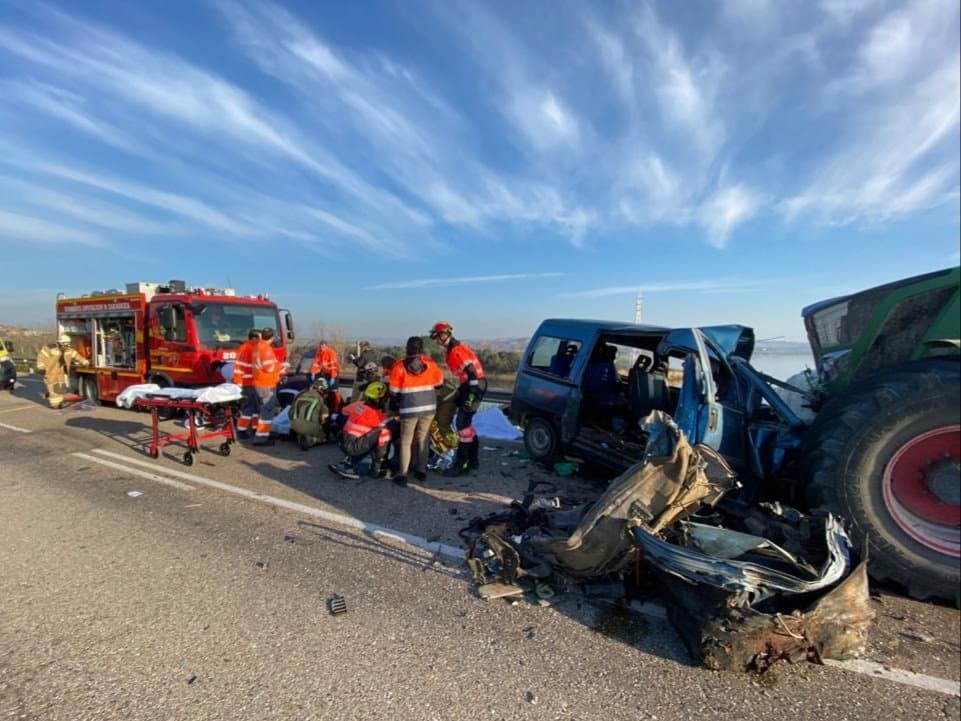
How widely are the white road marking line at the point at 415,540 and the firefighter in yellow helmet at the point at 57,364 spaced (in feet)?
20.5

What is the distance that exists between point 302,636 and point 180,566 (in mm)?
1427

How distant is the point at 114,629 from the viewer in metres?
2.66

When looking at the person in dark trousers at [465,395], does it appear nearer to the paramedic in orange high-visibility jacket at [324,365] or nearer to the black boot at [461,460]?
the black boot at [461,460]

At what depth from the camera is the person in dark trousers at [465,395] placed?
5723 mm

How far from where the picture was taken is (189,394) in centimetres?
615

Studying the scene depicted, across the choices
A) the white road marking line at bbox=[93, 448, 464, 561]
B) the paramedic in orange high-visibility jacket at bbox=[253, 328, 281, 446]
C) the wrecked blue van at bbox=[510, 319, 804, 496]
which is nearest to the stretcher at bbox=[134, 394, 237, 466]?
the paramedic in orange high-visibility jacket at bbox=[253, 328, 281, 446]

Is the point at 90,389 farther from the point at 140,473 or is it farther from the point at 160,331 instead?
the point at 140,473

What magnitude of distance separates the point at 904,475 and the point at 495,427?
19.3ft

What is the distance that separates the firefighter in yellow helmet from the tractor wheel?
14316 millimetres

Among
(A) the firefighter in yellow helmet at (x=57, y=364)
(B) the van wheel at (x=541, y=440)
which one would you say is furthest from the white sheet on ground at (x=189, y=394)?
(A) the firefighter in yellow helmet at (x=57, y=364)

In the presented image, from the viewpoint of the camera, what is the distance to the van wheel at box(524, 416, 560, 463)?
19.4ft

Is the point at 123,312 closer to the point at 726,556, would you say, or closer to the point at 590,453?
the point at 590,453

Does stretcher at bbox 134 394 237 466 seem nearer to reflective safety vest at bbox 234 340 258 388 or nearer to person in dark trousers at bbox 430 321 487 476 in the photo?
reflective safety vest at bbox 234 340 258 388

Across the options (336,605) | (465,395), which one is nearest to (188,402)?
(465,395)
